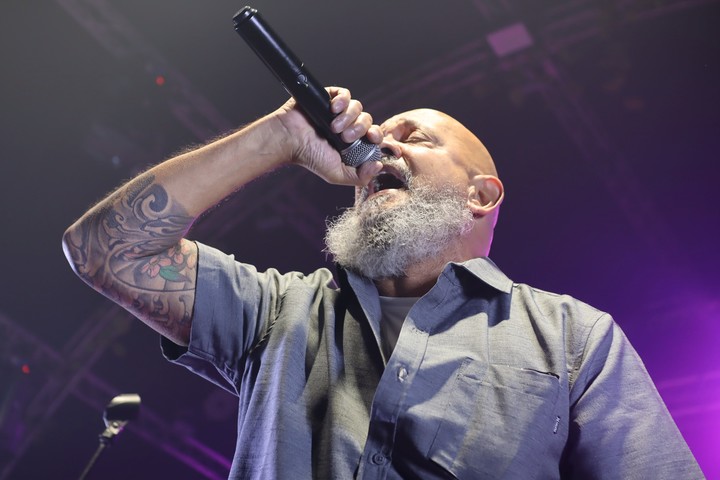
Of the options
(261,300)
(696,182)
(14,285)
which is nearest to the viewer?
(261,300)

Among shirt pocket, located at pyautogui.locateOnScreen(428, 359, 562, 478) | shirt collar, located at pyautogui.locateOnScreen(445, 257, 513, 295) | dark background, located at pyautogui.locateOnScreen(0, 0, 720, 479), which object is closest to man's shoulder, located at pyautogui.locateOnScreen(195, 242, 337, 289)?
shirt collar, located at pyautogui.locateOnScreen(445, 257, 513, 295)

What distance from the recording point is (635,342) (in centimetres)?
247

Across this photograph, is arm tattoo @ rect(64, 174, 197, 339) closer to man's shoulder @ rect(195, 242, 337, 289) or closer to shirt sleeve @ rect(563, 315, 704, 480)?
man's shoulder @ rect(195, 242, 337, 289)

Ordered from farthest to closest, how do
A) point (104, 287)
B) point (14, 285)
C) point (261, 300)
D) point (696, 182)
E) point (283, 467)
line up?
point (14, 285)
point (696, 182)
point (261, 300)
point (104, 287)
point (283, 467)

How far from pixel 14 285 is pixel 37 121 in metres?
0.78

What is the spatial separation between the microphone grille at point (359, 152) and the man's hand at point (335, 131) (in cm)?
1

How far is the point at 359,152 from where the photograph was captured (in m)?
1.37

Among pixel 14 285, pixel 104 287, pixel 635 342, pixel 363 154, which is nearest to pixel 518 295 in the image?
pixel 363 154

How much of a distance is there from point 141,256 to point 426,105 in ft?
5.63

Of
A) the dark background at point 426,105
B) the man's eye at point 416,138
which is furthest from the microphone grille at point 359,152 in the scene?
the dark background at point 426,105

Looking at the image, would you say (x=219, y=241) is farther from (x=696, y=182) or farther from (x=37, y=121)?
(x=696, y=182)

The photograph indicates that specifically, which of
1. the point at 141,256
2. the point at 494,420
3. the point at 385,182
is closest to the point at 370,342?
the point at 494,420

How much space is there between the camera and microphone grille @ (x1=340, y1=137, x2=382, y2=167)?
136 cm

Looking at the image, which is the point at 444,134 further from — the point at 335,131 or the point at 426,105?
the point at 426,105
